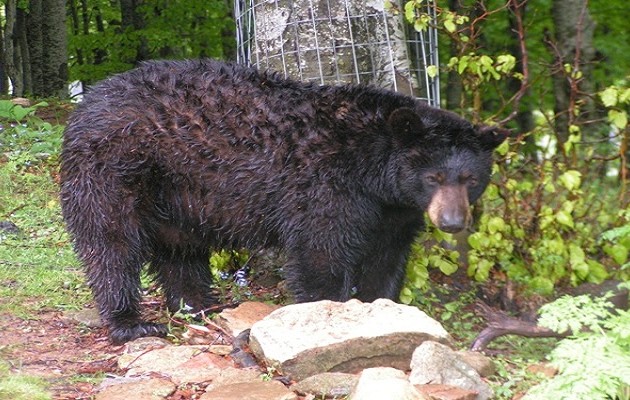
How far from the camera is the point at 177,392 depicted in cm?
400

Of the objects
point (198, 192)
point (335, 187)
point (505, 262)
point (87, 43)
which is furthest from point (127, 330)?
point (87, 43)

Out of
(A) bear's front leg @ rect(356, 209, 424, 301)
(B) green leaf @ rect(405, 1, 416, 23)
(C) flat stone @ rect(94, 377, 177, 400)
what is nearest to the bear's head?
(A) bear's front leg @ rect(356, 209, 424, 301)

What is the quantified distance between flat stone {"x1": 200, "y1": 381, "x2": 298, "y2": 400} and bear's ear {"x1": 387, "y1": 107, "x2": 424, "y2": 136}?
173 cm

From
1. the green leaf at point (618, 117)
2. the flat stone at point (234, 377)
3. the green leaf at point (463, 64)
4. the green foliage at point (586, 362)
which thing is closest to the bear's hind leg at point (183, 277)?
the flat stone at point (234, 377)

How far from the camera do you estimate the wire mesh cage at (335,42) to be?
6.16 meters

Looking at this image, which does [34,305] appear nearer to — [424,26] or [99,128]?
[99,128]

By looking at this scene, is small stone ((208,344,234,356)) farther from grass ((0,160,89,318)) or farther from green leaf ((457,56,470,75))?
green leaf ((457,56,470,75))

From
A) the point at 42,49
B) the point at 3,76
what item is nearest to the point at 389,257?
the point at 42,49

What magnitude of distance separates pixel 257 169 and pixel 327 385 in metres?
1.59

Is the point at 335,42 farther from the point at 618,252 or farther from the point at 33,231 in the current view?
the point at 33,231

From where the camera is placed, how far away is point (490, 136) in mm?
5137

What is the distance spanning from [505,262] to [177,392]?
3352 mm

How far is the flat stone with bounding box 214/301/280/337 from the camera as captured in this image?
489 centimetres

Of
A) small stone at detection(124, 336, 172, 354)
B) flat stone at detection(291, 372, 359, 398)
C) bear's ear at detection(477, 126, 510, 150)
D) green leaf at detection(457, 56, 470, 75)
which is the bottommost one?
flat stone at detection(291, 372, 359, 398)
